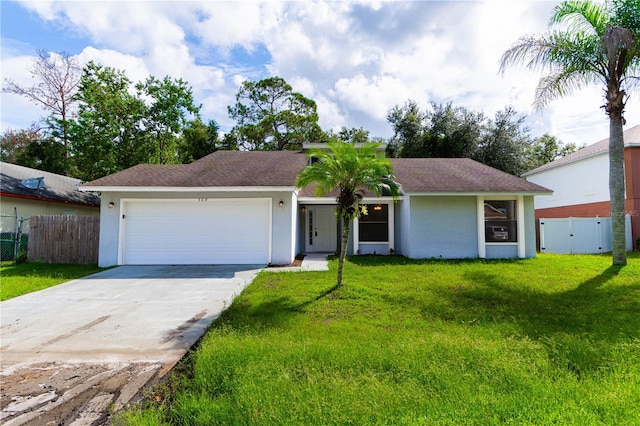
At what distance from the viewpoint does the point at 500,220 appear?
12.7 metres

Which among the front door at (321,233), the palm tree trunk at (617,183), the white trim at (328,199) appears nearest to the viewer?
the palm tree trunk at (617,183)

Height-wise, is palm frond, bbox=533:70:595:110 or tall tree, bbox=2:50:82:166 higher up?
tall tree, bbox=2:50:82:166

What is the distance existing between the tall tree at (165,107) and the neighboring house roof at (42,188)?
4701mm

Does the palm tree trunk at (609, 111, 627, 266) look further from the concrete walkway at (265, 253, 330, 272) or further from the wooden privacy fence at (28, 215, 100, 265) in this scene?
the wooden privacy fence at (28, 215, 100, 265)

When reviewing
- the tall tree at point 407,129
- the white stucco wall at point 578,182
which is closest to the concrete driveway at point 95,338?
the white stucco wall at point 578,182

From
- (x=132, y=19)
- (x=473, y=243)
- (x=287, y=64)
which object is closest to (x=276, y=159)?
(x=287, y=64)

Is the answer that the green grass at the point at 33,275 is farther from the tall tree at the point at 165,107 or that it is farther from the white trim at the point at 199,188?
the tall tree at the point at 165,107

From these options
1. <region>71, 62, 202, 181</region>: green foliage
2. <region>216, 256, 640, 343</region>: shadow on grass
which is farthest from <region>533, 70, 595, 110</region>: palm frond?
<region>71, 62, 202, 181</region>: green foliage

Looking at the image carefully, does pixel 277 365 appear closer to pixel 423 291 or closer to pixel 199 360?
pixel 199 360

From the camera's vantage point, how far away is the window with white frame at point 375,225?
14.3 meters

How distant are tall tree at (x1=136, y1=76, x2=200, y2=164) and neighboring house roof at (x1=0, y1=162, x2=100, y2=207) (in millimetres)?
4701

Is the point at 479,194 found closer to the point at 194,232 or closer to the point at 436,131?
the point at 194,232

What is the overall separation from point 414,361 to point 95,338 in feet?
15.8

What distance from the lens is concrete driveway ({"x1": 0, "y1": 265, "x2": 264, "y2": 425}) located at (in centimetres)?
332
